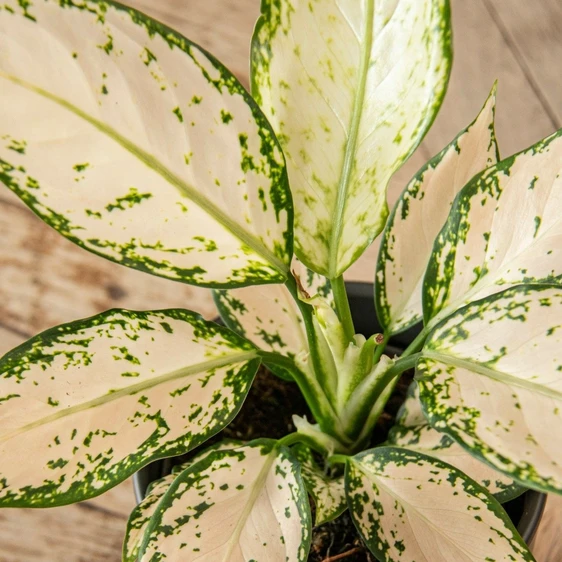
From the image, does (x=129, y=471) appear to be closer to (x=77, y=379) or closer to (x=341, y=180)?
(x=77, y=379)

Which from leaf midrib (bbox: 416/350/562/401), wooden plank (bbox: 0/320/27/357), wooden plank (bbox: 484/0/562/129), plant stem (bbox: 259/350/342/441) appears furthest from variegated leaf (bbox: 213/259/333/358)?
wooden plank (bbox: 484/0/562/129)

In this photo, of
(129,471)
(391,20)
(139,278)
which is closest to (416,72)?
(391,20)

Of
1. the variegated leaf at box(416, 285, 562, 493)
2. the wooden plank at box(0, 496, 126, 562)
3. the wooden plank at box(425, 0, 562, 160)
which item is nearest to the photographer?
the variegated leaf at box(416, 285, 562, 493)

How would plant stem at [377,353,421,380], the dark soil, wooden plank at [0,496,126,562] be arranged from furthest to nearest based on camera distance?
wooden plank at [0,496,126,562], the dark soil, plant stem at [377,353,421,380]

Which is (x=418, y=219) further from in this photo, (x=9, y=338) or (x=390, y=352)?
(x=9, y=338)

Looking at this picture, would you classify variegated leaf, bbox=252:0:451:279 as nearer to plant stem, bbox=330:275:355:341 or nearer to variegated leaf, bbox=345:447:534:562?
plant stem, bbox=330:275:355:341

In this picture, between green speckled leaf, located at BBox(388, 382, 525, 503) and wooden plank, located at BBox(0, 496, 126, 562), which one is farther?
wooden plank, located at BBox(0, 496, 126, 562)

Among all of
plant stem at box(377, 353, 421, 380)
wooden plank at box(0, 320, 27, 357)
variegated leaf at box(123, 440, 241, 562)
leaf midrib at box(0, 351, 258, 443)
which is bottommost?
variegated leaf at box(123, 440, 241, 562)
